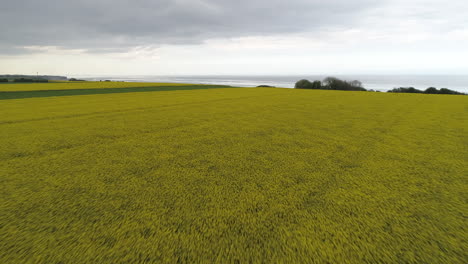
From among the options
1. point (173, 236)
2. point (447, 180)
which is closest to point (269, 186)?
point (173, 236)

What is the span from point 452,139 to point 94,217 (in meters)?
5.61

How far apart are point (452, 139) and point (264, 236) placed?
456 cm

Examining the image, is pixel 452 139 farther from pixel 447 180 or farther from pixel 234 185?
pixel 234 185

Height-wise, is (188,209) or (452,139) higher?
(452,139)

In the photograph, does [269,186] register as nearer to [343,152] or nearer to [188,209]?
[188,209]

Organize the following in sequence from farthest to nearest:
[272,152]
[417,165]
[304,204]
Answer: [272,152]
[417,165]
[304,204]

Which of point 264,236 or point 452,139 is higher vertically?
point 452,139

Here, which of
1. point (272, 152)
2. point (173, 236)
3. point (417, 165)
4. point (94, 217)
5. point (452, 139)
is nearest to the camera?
point (173, 236)

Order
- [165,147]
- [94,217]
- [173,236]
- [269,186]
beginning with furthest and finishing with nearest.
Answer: [165,147]
[269,186]
[94,217]
[173,236]

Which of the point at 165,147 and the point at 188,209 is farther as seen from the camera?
the point at 165,147

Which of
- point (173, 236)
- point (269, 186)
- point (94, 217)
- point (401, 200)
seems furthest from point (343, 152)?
point (94, 217)

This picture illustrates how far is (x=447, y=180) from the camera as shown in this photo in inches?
83.0

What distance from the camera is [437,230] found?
1.38m

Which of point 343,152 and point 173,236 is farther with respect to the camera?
point 343,152
